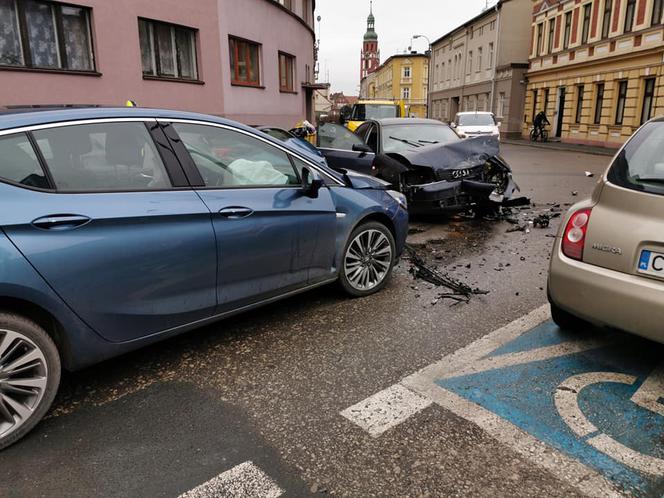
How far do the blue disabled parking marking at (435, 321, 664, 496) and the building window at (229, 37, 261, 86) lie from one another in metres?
15.0

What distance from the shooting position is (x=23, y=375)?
2666 mm

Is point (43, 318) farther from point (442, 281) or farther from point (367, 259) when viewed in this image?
point (442, 281)

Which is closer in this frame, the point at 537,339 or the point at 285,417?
the point at 285,417

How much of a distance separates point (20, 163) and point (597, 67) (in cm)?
3093

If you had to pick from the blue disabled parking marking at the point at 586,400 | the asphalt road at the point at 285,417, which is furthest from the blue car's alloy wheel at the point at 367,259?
the blue disabled parking marking at the point at 586,400

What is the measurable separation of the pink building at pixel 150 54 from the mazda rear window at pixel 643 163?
11.7 meters

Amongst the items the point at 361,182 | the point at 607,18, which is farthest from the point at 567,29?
the point at 361,182

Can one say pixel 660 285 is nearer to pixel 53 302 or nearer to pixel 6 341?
pixel 53 302

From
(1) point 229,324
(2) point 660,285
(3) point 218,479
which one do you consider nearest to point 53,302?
(3) point 218,479

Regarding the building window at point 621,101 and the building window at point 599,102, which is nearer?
the building window at point 621,101

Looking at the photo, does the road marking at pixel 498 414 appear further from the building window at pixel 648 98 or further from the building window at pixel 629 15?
the building window at pixel 629 15

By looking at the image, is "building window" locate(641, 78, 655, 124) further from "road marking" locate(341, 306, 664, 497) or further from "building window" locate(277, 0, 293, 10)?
"road marking" locate(341, 306, 664, 497)

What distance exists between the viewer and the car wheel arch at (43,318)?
8.49ft

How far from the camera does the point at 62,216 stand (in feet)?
8.81
